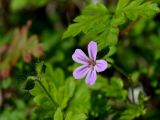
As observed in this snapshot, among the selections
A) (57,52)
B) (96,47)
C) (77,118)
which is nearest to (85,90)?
(77,118)

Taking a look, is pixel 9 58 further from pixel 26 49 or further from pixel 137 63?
pixel 137 63

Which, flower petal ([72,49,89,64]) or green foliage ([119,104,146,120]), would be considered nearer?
flower petal ([72,49,89,64])

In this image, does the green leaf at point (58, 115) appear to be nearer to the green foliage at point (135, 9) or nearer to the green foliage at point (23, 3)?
the green foliage at point (135, 9)

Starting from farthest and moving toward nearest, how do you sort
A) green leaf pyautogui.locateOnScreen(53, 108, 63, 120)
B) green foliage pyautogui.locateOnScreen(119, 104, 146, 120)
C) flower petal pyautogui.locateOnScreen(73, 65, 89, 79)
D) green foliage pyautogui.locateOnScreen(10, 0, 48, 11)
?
green foliage pyautogui.locateOnScreen(10, 0, 48, 11) → green foliage pyautogui.locateOnScreen(119, 104, 146, 120) → green leaf pyautogui.locateOnScreen(53, 108, 63, 120) → flower petal pyautogui.locateOnScreen(73, 65, 89, 79)

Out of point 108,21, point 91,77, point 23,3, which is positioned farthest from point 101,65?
point 23,3

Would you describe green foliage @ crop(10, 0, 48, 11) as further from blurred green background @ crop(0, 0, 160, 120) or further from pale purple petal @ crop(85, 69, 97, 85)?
pale purple petal @ crop(85, 69, 97, 85)

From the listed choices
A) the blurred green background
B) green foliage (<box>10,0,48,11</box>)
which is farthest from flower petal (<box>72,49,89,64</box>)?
green foliage (<box>10,0,48,11</box>)
